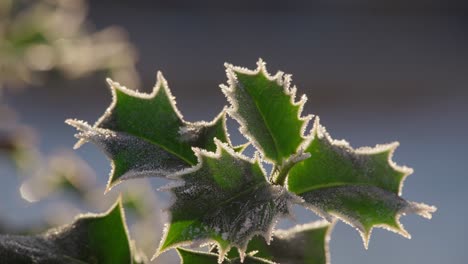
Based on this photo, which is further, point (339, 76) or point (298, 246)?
point (339, 76)

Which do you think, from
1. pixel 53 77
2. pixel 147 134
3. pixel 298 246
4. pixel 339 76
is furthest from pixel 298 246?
pixel 339 76

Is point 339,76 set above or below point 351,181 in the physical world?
above

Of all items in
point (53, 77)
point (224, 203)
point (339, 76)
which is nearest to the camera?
point (224, 203)

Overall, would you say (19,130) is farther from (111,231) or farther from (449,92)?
(449,92)

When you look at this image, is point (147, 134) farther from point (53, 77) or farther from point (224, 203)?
point (53, 77)

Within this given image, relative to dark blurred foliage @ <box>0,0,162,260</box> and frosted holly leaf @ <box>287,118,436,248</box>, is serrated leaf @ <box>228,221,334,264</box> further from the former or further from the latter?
dark blurred foliage @ <box>0,0,162,260</box>

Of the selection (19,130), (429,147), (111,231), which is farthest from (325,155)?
(429,147)

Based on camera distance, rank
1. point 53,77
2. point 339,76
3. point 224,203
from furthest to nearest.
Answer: point 339,76 → point 53,77 → point 224,203

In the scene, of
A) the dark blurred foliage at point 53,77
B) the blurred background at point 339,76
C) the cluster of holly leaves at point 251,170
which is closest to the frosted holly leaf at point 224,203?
the cluster of holly leaves at point 251,170
